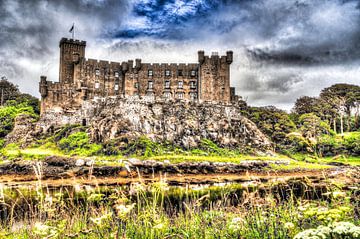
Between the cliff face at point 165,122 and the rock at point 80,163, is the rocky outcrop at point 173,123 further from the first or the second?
the rock at point 80,163

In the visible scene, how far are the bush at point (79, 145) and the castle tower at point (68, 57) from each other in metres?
16.0

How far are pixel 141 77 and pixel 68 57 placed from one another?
13.7m

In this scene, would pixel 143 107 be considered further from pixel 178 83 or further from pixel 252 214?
pixel 252 214

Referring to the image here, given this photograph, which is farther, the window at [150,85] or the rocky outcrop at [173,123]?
the window at [150,85]

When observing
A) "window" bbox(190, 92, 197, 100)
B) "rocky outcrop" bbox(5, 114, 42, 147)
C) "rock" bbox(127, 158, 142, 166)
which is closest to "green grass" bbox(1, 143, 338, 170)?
"rock" bbox(127, 158, 142, 166)

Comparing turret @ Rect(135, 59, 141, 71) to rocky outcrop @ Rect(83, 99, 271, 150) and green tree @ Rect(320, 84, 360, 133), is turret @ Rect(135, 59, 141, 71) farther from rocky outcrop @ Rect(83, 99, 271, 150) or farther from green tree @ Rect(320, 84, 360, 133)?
green tree @ Rect(320, 84, 360, 133)

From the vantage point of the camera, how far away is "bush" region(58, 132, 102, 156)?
116ft

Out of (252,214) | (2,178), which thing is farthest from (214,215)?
(2,178)

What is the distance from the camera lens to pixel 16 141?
42156mm

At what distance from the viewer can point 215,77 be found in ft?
171

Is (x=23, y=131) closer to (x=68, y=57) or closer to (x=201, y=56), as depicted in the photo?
(x=68, y=57)

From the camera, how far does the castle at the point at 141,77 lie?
51.0 metres

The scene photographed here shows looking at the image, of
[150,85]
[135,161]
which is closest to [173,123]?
[135,161]

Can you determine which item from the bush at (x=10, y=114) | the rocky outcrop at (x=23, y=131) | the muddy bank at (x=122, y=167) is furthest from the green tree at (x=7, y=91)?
the muddy bank at (x=122, y=167)
